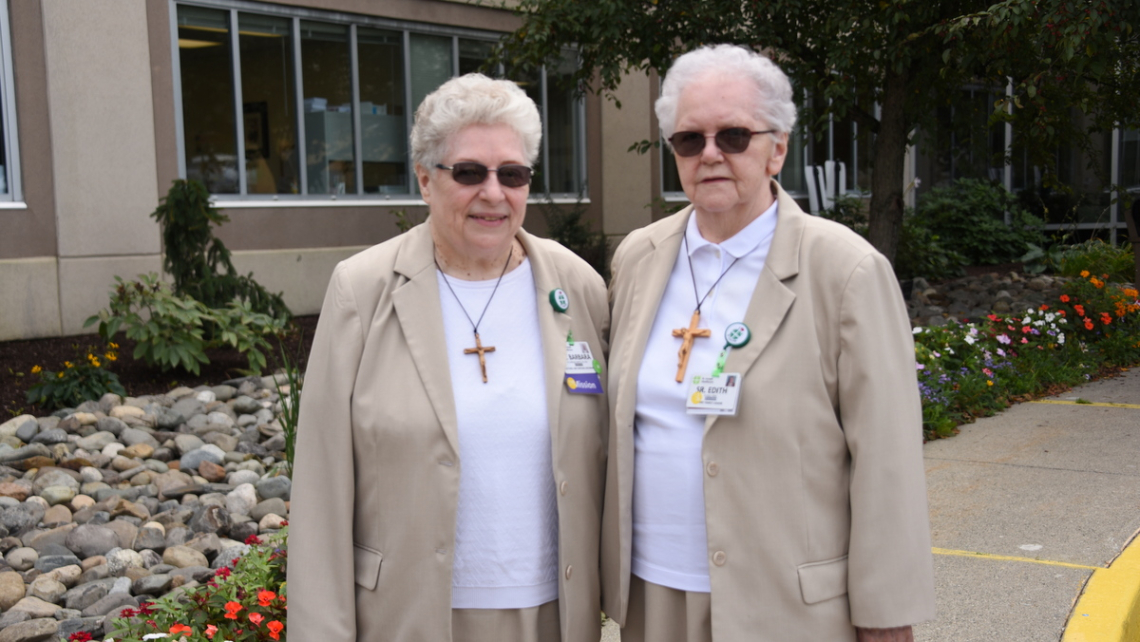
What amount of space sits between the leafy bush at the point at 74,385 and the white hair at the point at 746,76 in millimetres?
6193

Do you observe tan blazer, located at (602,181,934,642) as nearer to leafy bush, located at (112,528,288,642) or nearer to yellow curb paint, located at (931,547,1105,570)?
leafy bush, located at (112,528,288,642)

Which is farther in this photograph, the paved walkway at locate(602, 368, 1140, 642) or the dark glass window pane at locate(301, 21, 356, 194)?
the dark glass window pane at locate(301, 21, 356, 194)

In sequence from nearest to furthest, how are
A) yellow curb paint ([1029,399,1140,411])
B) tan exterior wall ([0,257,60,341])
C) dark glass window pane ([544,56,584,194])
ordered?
yellow curb paint ([1029,399,1140,411]) < tan exterior wall ([0,257,60,341]) < dark glass window pane ([544,56,584,194])

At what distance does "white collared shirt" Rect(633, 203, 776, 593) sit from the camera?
2398 mm

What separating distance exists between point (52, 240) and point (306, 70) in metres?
3.64

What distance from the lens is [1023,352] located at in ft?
28.0

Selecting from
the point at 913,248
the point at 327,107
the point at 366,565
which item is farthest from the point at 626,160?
the point at 366,565

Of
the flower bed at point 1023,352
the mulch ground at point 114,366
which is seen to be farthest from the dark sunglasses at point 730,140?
the mulch ground at point 114,366

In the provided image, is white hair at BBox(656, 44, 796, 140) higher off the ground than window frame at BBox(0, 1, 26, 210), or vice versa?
A: window frame at BBox(0, 1, 26, 210)

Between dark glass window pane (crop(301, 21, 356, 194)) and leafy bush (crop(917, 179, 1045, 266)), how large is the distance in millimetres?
10023

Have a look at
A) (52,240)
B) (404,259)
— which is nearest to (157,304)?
(52,240)

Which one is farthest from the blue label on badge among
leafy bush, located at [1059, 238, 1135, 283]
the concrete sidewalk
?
leafy bush, located at [1059, 238, 1135, 283]

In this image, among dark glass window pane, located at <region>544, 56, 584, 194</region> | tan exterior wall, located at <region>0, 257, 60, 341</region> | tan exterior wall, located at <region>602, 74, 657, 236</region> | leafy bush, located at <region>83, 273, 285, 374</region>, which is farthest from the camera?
tan exterior wall, located at <region>602, 74, 657, 236</region>

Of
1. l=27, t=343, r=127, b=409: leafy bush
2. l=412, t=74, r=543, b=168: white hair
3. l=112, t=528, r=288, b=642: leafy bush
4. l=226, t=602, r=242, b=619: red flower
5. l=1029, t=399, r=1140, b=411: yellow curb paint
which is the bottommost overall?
l=1029, t=399, r=1140, b=411: yellow curb paint
